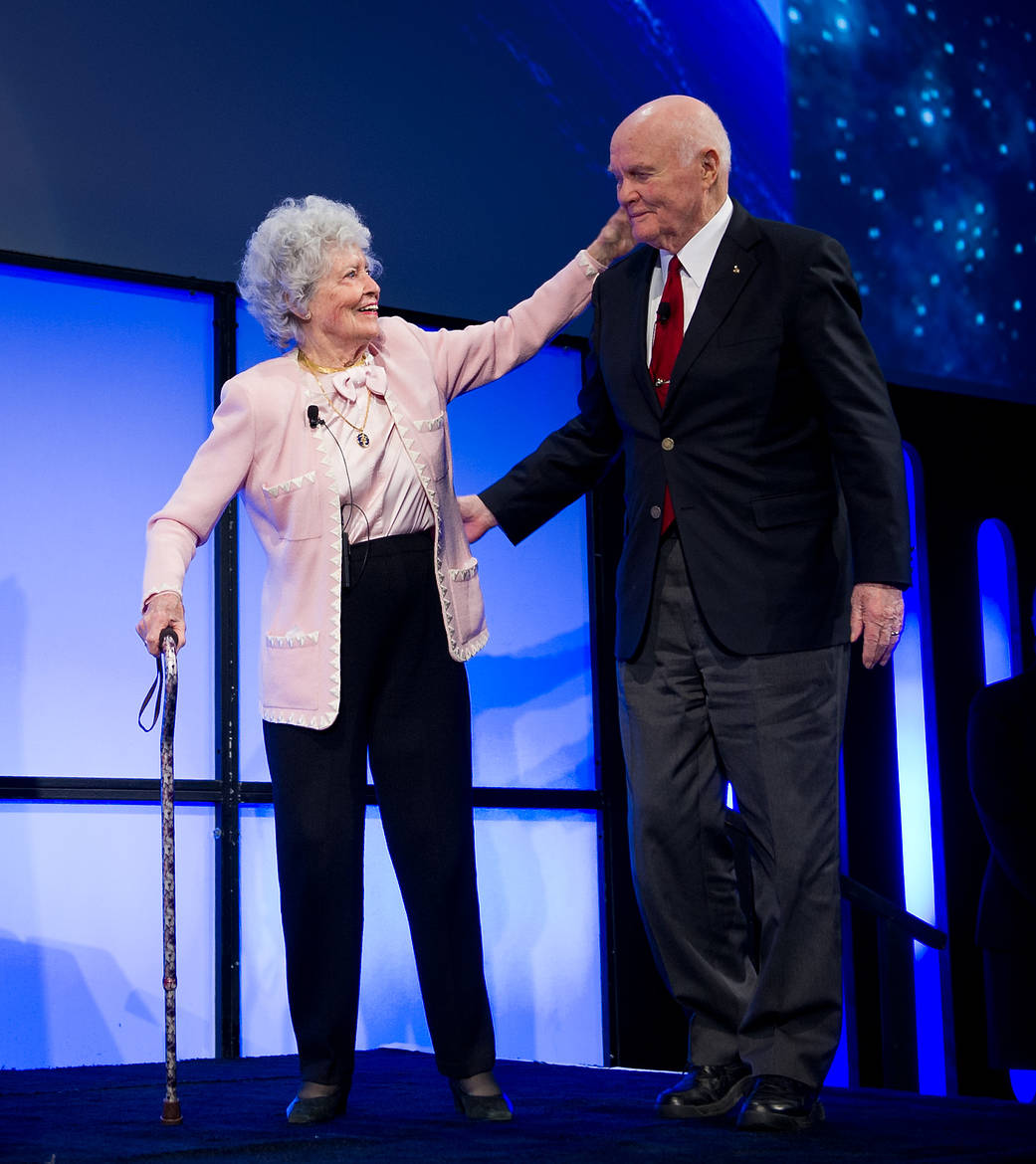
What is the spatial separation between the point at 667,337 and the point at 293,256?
2.03ft

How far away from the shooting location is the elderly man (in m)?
2.29

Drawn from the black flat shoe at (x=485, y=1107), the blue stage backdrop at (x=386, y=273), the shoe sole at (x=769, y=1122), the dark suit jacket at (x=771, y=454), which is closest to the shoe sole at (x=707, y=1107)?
the shoe sole at (x=769, y=1122)

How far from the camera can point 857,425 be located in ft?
7.59

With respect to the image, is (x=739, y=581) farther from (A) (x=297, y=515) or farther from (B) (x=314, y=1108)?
(B) (x=314, y=1108)

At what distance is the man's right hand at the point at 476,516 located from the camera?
2742mm

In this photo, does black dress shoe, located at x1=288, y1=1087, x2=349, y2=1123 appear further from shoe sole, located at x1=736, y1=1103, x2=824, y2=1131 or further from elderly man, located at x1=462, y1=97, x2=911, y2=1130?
shoe sole, located at x1=736, y1=1103, x2=824, y2=1131

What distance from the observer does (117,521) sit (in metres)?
4.05

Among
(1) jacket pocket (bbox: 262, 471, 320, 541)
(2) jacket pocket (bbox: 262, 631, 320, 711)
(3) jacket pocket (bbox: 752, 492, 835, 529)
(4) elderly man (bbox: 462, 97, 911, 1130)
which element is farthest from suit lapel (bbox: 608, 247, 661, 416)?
(2) jacket pocket (bbox: 262, 631, 320, 711)

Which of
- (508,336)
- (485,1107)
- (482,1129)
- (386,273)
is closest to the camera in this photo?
(482,1129)

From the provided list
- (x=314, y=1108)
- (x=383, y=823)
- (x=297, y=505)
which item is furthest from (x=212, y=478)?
(x=314, y=1108)

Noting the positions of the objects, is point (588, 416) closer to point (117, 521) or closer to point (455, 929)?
point (455, 929)

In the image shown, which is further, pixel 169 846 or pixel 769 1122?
pixel 169 846

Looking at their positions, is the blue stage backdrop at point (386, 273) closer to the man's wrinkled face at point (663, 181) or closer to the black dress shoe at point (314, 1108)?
the black dress shoe at point (314, 1108)

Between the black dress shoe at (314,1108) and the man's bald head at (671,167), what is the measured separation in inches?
56.9
